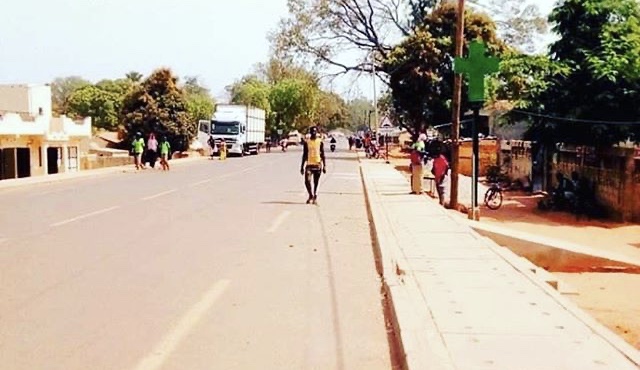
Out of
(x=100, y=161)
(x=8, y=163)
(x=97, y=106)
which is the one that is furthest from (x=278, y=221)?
(x=97, y=106)

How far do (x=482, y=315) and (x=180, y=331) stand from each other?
2.60 m

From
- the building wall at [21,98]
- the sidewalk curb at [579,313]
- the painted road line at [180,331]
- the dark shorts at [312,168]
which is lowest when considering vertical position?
the painted road line at [180,331]

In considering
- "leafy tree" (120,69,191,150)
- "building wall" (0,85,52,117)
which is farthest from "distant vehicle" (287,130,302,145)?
"building wall" (0,85,52,117)

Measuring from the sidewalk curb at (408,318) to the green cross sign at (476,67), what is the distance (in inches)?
281

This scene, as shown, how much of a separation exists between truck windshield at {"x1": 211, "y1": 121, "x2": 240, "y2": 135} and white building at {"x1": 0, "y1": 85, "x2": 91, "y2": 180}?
553 inches

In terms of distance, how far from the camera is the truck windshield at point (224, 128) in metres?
57.0

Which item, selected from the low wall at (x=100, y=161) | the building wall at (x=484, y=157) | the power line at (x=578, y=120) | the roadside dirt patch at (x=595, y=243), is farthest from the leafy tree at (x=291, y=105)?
the power line at (x=578, y=120)

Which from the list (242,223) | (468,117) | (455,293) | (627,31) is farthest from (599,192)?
(468,117)

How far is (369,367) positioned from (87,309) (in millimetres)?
2987

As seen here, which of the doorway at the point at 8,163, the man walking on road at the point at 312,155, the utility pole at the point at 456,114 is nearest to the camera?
the man walking on road at the point at 312,155

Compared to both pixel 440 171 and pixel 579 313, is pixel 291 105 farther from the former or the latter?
A: pixel 579 313

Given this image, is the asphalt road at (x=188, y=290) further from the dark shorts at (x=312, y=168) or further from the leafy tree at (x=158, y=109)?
the leafy tree at (x=158, y=109)

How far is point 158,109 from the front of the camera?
53094mm

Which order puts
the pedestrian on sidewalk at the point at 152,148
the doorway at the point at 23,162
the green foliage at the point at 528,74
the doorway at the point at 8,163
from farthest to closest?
the pedestrian on sidewalk at the point at 152,148 → the doorway at the point at 23,162 → the doorway at the point at 8,163 → the green foliage at the point at 528,74
